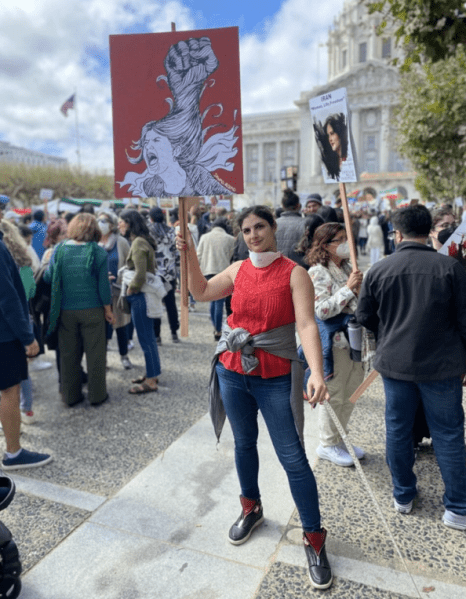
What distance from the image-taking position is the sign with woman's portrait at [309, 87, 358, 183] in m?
3.25

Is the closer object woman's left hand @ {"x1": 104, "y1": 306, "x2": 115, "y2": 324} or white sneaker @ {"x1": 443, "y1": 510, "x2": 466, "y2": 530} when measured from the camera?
white sneaker @ {"x1": 443, "y1": 510, "x2": 466, "y2": 530}

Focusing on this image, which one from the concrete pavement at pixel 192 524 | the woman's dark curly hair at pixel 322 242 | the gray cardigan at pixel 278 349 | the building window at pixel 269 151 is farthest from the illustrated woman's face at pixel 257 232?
the building window at pixel 269 151

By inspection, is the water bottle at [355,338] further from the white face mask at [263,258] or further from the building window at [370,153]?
the building window at [370,153]

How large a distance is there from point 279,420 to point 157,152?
63.0 inches

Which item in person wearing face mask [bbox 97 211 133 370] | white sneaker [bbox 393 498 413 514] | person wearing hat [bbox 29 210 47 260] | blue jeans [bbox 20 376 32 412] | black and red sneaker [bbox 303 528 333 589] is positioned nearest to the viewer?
black and red sneaker [bbox 303 528 333 589]

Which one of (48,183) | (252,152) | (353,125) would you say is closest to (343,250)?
(48,183)

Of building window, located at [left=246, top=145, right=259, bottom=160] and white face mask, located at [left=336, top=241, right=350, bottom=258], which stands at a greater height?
building window, located at [left=246, top=145, right=259, bottom=160]

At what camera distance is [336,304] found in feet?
10.00

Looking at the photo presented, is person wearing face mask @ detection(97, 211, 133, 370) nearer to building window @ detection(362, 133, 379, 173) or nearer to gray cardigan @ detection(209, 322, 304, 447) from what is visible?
gray cardigan @ detection(209, 322, 304, 447)

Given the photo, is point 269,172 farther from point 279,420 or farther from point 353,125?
point 279,420

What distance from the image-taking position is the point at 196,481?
10.6 feet

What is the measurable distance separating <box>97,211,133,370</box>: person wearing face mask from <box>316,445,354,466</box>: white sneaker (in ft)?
9.68

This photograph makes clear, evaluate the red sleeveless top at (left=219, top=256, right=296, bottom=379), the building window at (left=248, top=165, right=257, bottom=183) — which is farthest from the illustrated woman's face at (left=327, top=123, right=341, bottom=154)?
the building window at (left=248, top=165, right=257, bottom=183)

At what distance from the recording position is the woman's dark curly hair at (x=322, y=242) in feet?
10.4
